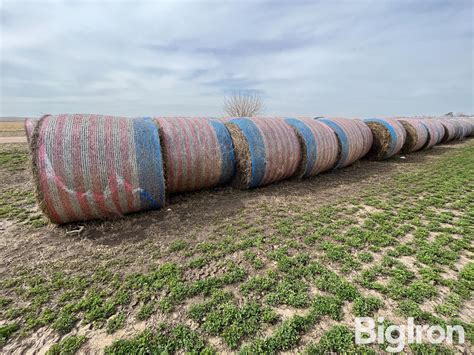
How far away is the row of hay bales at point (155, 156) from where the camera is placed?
10.9 feet

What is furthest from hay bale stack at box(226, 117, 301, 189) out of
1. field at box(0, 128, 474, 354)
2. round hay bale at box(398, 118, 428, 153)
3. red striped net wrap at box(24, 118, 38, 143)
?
round hay bale at box(398, 118, 428, 153)

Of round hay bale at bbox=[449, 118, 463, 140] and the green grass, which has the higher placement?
round hay bale at bbox=[449, 118, 463, 140]

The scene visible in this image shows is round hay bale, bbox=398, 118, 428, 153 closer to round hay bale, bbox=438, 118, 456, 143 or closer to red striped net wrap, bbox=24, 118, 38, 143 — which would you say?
round hay bale, bbox=438, 118, 456, 143

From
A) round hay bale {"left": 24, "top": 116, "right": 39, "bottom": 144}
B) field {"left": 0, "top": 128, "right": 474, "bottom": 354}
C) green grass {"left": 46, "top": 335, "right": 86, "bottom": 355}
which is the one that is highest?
round hay bale {"left": 24, "top": 116, "right": 39, "bottom": 144}

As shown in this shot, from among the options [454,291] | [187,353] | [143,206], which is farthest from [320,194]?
[187,353]

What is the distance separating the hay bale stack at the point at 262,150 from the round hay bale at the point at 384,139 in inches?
228

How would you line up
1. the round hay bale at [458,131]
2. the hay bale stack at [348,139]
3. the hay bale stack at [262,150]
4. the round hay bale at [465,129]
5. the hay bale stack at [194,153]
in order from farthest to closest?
1. the round hay bale at [465,129]
2. the round hay bale at [458,131]
3. the hay bale stack at [348,139]
4. the hay bale stack at [262,150]
5. the hay bale stack at [194,153]

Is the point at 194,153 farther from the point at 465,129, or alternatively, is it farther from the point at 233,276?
the point at 465,129

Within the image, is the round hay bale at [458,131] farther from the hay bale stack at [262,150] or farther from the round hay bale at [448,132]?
the hay bale stack at [262,150]

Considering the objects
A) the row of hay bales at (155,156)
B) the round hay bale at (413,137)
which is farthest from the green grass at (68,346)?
the round hay bale at (413,137)

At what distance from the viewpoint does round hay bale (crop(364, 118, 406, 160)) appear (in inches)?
371

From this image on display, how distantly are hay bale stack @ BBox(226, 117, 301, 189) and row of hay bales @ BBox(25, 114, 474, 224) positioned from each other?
1.0 inches

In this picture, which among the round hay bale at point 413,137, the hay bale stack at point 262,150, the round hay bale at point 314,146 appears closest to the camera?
the hay bale stack at point 262,150

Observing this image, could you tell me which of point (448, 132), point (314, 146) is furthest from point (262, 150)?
point (448, 132)
